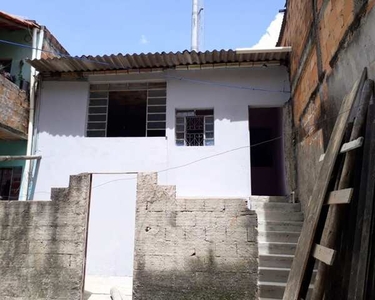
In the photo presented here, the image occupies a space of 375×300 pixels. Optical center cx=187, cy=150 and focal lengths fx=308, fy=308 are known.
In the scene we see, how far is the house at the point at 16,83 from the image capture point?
750cm

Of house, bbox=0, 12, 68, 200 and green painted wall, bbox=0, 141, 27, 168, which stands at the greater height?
house, bbox=0, 12, 68, 200

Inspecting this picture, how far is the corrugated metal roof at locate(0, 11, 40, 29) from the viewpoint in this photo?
7836mm

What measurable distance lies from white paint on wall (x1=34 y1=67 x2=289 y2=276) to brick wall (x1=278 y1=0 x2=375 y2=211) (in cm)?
110

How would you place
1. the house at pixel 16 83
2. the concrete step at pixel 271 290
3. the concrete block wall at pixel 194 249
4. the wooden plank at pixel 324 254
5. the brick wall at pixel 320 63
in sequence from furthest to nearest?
1. the house at pixel 16 83
2. the concrete block wall at pixel 194 249
3. the concrete step at pixel 271 290
4. the brick wall at pixel 320 63
5. the wooden plank at pixel 324 254

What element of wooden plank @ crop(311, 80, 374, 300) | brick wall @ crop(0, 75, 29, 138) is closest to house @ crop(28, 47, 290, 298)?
brick wall @ crop(0, 75, 29, 138)

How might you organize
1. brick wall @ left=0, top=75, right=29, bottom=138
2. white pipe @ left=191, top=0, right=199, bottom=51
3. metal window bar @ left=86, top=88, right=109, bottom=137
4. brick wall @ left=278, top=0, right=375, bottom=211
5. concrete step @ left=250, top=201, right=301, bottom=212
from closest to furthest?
brick wall @ left=278, top=0, right=375, bottom=211, concrete step @ left=250, top=201, right=301, bottom=212, brick wall @ left=0, top=75, right=29, bottom=138, metal window bar @ left=86, top=88, right=109, bottom=137, white pipe @ left=191, top=0, right=199, bottom=51

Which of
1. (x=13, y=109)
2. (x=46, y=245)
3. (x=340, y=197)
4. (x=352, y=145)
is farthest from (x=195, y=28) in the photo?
(x=340, y=197)

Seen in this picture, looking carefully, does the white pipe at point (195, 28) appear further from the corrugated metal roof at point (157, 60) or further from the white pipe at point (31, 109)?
the white pipe at point (31, 109)

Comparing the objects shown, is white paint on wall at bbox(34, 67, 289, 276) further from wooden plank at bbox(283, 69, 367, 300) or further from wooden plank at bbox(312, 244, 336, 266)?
wooden plank at bbox(312, 244, 336, 266)

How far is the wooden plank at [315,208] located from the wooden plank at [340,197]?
0.08 metres

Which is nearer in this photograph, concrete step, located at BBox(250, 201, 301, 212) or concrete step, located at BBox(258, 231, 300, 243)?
concrete step, located at BBox(258, 231, 300, 243)

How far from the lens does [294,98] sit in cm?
669

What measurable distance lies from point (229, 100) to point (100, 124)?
346 centimetres

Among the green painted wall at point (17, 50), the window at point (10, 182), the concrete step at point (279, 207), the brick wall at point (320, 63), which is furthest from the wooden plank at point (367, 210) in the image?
the green painted wall at point (17, 50)
